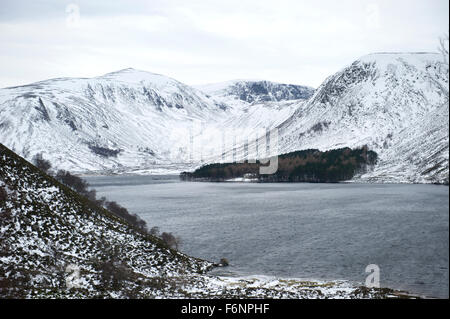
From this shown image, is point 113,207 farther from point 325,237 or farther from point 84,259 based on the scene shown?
point 84,259

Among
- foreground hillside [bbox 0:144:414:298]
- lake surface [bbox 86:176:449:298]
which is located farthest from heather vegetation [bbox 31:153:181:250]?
foreground hillside [bbox 0:144:414:298]

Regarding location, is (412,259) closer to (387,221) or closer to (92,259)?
(387,221)

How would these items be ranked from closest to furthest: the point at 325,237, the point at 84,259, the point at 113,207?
the point at 84,259, the point at 325,237, the point at 113,207

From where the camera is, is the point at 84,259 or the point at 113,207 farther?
the point at 113,207

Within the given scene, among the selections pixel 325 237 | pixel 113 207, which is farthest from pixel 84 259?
pixel 325 237

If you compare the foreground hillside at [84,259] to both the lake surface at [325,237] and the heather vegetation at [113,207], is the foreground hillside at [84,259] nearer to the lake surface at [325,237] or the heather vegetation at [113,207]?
the lake surface at [325,237]

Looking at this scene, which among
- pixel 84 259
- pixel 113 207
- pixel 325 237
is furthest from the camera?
pixel 113 207
